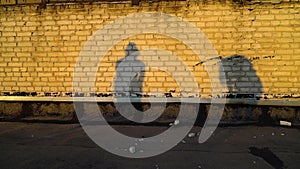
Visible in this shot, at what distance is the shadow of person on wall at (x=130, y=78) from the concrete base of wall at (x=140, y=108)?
0.14m

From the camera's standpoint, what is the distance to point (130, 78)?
214 inches

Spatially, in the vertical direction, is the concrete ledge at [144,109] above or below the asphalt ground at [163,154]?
above

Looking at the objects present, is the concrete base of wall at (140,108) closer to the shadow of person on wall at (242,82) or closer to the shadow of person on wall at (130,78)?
the shadow of person on wall at (242,82)

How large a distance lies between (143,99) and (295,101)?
268 cm

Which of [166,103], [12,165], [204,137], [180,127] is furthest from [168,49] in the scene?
[12,165]

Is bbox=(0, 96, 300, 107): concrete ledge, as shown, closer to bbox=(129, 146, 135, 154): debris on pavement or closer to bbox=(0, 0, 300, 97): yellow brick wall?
bbox=(0, 0, 300, 97): yellow brick wall

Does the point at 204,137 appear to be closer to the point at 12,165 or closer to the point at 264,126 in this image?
the point at 264,126

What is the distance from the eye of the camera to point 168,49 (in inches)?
208

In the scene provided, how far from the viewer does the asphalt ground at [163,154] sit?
3568 mm

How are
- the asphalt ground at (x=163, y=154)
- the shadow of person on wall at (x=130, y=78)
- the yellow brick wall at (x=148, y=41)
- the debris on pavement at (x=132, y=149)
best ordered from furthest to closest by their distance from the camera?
the shadow of person on wall at (x=130, y=78) → the yellow brick wall at (x=148, y=41) → the debris on pavement at (x=132, y=149) → the asphalt ground at (x=163, y=154)

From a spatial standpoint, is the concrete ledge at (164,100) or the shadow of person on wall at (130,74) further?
the shadow of person on wall at (130,74)

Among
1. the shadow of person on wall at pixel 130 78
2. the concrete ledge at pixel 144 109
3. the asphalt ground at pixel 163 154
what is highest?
the shadow of person on wall at pixel 130 78

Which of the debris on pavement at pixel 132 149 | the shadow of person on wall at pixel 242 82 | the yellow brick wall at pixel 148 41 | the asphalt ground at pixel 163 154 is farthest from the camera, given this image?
the shadow of person on wall at pixel 242 82

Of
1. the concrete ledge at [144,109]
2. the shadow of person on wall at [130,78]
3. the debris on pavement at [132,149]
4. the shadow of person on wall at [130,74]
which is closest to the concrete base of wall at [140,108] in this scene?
the concrete ledge at [144,109]
